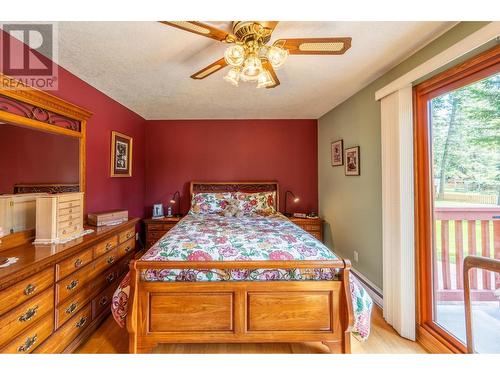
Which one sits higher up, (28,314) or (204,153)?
(204,153)

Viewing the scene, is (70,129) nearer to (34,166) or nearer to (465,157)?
(34,166)

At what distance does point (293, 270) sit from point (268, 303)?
0.30 meters

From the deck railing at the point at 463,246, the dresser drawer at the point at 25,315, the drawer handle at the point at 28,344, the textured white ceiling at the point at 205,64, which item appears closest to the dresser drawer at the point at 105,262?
the dresser drawer at the point at 25,315

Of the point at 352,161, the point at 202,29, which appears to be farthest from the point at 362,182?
the point at 202,29

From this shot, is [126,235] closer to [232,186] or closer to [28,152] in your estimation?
[28,152]

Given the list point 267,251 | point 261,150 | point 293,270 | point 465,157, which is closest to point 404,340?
point 293,270

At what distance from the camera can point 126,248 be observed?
247 centimetres

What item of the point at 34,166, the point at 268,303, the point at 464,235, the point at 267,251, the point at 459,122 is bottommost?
the point at 268,303

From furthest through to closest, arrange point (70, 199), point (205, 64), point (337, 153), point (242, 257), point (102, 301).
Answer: point (337, 153) → point (205, 64) → point (102, 301) → point (70, 199) → point (242, 257)

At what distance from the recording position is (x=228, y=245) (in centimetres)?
193

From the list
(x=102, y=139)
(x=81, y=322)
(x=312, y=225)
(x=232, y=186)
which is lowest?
(x=81, y=322)

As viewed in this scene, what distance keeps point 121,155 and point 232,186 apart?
1.81 meters

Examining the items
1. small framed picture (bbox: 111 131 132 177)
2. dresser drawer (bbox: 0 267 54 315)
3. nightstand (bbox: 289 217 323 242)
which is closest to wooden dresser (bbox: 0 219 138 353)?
dresser drawer (bbox: 0 267 54 315)

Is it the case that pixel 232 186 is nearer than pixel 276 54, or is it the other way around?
pixel 276 54
